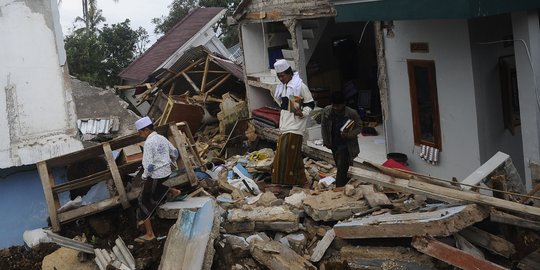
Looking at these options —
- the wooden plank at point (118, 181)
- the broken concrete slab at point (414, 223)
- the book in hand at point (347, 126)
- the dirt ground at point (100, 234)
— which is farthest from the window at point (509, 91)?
the wooden plank at point (118, 181)

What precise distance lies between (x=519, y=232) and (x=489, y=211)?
1.19 feet

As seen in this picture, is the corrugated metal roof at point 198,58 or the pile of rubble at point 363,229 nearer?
the pile of rubble at point 363,229

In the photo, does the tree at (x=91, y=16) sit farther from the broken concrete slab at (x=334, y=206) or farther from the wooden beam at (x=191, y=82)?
the broken concrete slab at (x=334, y=206)

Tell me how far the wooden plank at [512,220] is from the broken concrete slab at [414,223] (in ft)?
0.31

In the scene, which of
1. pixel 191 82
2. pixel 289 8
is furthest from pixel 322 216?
pixel 191 82

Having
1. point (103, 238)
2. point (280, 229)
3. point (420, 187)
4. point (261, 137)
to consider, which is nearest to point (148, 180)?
point (103, 238)

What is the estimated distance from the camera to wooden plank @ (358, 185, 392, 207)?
23.2ft

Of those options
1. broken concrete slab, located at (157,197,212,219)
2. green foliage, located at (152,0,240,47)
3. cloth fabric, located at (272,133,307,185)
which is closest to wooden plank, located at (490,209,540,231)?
broken concrete slab, located at (157,197,212,219)

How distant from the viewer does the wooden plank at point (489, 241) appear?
5.79m

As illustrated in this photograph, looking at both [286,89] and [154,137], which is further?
[286,89]

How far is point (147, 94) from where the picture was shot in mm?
19750

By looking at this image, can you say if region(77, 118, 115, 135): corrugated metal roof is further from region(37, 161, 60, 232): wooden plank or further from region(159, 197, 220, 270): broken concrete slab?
region(159, 197, 220, 270): broken concrete slab

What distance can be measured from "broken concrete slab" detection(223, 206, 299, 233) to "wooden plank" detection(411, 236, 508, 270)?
1.96 m

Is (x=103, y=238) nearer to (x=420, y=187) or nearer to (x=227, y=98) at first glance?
(x=420, y=187)
